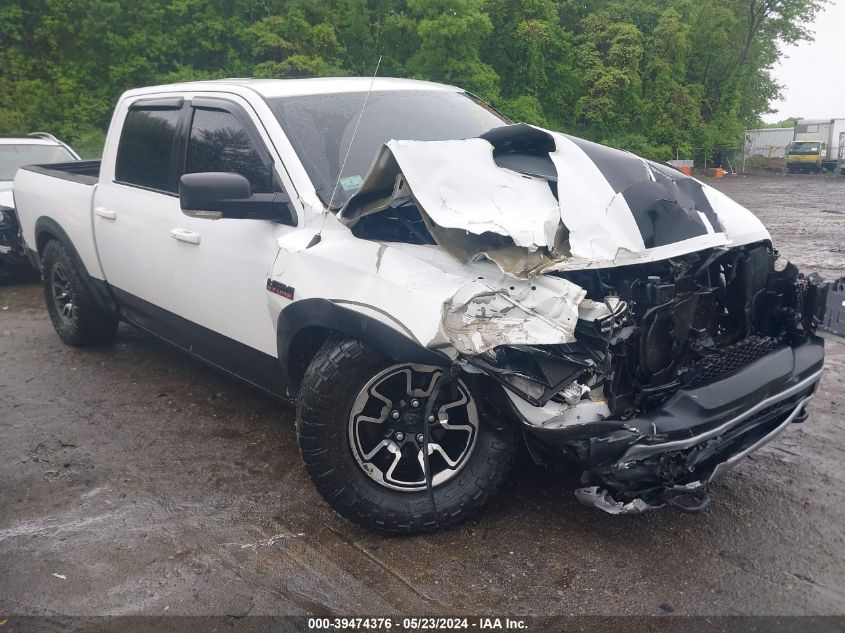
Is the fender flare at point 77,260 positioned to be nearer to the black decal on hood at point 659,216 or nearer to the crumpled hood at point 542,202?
the crumpled hood at point 542,202

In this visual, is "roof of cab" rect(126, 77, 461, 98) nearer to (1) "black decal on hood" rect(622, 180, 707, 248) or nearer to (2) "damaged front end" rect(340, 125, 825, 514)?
(2) "damaged front end" rect(340, 125, 825, 514)

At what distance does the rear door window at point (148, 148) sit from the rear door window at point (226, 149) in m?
0.25

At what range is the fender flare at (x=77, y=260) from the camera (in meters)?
5.38

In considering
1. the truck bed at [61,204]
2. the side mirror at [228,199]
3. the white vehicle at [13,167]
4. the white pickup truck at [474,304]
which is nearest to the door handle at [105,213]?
the truck bed at [61,204]

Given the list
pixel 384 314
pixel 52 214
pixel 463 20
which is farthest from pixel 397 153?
pixel 463 20

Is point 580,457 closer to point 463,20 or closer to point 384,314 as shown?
point 384,314

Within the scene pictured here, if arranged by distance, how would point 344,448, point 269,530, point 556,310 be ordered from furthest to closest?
point 269,530, point 344,448, point 556,310

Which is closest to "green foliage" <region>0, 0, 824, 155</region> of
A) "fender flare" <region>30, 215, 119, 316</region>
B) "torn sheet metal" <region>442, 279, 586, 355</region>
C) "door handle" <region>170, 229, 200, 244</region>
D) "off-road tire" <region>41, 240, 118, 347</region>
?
"fender flare" <region>30, 215, 119, 316</region>

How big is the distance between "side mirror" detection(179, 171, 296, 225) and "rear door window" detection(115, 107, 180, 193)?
1.11 meters

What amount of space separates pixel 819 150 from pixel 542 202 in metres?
35.2

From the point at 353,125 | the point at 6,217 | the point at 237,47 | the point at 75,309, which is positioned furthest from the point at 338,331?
the point at 237,47

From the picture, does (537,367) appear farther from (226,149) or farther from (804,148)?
(804,148)

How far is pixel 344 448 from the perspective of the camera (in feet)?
10.6

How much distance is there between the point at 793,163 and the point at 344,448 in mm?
36162
